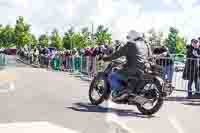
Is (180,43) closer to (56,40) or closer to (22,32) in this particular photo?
(56,40)

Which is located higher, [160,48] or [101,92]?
[160,48]

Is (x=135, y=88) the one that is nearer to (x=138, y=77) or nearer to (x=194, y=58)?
(x=138, y=77)

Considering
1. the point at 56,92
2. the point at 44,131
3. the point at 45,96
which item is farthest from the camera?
the point at 56,92

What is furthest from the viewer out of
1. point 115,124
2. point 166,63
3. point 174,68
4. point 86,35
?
point 86,35

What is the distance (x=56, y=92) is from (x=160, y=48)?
4.29 m

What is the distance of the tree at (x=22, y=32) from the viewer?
262ft

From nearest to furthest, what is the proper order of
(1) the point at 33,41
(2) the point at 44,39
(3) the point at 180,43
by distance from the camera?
(3) the point at 180,43, (1) the point at 33,41, (2) the point at 44,39

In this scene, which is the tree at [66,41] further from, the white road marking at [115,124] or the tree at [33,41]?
the white road marking at [115,124]

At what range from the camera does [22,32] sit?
262ft

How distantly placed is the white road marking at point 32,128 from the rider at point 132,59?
231 centimetres

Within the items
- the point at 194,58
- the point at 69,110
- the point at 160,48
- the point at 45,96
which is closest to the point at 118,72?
the point at 69,110

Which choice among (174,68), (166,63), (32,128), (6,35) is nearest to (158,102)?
(32,128)

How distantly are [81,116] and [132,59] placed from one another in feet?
5.24

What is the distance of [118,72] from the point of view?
29.8ft
